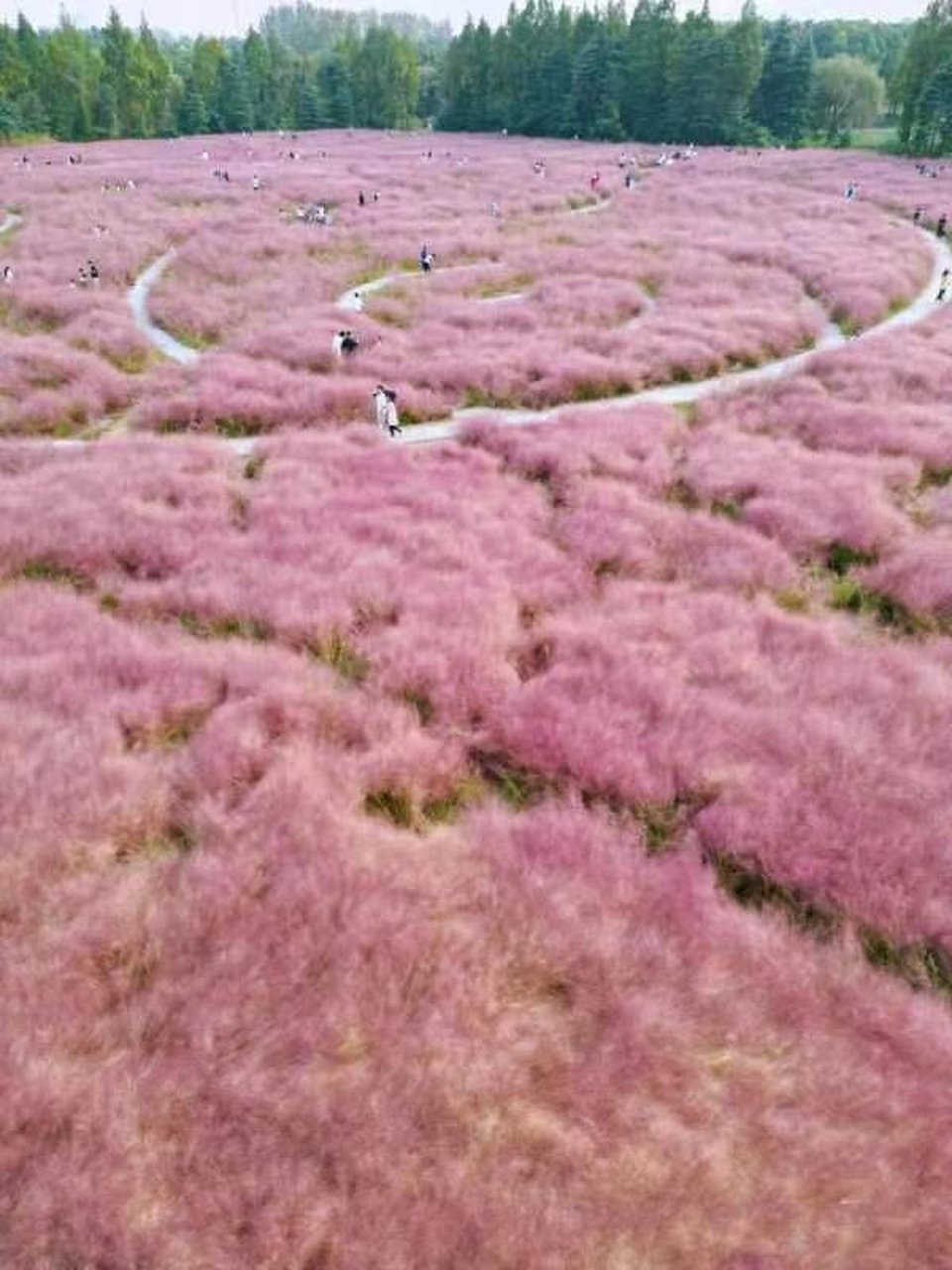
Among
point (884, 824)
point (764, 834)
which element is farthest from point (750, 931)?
point (884, 824)

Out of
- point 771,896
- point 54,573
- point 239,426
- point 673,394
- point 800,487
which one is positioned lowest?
point 239,426

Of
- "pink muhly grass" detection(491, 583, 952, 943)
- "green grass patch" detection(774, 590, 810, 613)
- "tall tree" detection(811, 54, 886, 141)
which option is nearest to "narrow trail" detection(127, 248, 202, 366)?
"green grass patch" detection(774, 590, 810, 613)

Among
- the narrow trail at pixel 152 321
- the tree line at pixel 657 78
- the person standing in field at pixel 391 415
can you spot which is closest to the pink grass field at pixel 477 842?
the person standing in field at pixel 391 415

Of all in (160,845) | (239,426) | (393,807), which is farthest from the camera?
(239,426)

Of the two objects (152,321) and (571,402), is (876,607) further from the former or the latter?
(152,321)

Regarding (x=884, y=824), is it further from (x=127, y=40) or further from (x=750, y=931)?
(x=127, y=40)

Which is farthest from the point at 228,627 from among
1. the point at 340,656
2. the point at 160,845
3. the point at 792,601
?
the point at 792,601
